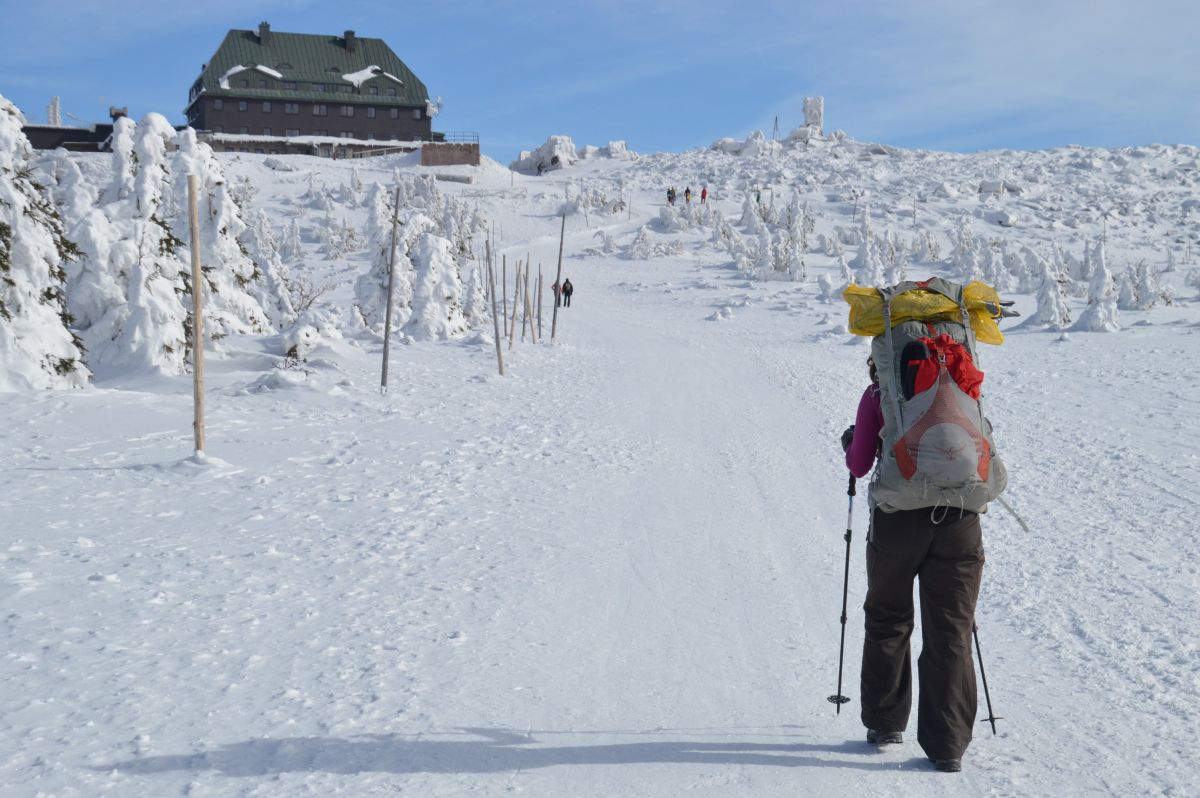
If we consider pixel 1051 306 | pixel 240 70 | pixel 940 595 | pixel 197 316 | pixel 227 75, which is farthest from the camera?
pixel 240 70

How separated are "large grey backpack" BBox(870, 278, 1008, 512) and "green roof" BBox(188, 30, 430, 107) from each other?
8973 cm

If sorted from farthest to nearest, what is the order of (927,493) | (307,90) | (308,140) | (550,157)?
(550,157), (307,90), (308,140), (927,493)

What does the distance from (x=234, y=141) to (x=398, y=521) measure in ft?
266

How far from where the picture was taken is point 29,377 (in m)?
15.1

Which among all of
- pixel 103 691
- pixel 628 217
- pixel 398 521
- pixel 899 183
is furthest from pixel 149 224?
pixel 899 183

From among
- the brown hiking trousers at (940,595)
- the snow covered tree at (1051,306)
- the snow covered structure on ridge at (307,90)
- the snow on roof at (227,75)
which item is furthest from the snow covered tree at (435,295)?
the snow on roof at (227,75)

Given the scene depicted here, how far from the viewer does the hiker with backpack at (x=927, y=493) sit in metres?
4.04

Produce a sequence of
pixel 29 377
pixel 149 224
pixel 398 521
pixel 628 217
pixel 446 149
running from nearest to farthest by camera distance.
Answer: pixel 398 521 → pixel 29 377 → pixel 149 224 → pixel 628 217 → pixel 446 149

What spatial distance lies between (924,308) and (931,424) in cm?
56

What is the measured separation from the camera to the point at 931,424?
4035 mm

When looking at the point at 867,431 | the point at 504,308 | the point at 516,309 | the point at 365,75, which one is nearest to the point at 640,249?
the point at 516,309

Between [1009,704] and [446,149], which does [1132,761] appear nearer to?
[1009,704]

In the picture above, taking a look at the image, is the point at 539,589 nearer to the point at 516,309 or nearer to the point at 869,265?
the point at 516,309

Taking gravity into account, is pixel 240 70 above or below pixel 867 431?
above
